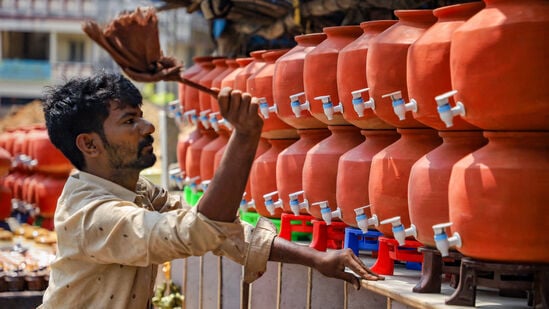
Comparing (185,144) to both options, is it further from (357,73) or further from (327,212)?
(357,73)

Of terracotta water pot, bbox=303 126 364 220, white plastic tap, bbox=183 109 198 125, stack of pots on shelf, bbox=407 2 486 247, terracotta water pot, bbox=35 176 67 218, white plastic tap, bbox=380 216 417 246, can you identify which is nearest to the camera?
stack of pots on shelf, bbox=407 2 486 247

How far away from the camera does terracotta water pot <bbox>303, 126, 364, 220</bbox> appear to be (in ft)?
14.0

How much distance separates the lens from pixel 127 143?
321 cm

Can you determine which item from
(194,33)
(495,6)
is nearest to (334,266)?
(495,6)

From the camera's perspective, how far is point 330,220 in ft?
13.9

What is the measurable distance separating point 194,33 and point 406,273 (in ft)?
90.2

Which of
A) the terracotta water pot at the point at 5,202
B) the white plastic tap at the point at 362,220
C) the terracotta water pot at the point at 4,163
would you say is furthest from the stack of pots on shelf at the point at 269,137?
the terracotta water pot at the point at 5,202

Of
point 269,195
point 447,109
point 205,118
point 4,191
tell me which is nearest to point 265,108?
point 269,195

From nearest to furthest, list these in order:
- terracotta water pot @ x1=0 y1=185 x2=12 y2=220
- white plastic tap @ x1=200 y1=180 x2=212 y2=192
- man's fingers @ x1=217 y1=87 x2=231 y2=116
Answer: man's fingers @ x1=217 y1=87 x2=231 y2=116 → white plastic tap @ x1=200 y1=180 x2=212 y2=192 → terracotta water pot @ x1=0 y1=185 x2=12 y2=220

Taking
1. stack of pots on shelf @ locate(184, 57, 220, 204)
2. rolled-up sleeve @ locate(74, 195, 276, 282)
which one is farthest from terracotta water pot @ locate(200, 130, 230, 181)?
rolled-up sleeve @ locate(74, 195, 276, 282)

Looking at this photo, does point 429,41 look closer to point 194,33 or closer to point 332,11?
point 332,11

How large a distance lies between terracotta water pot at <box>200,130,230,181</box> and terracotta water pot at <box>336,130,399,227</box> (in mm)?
1901

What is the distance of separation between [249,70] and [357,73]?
1.40m

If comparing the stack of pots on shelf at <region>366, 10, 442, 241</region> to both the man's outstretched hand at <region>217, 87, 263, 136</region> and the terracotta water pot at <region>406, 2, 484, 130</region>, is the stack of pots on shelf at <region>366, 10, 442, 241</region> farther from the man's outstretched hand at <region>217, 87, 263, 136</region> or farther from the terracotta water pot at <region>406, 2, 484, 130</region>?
the man's outstretched hand at <region>217, 87, 263, 136</region>
